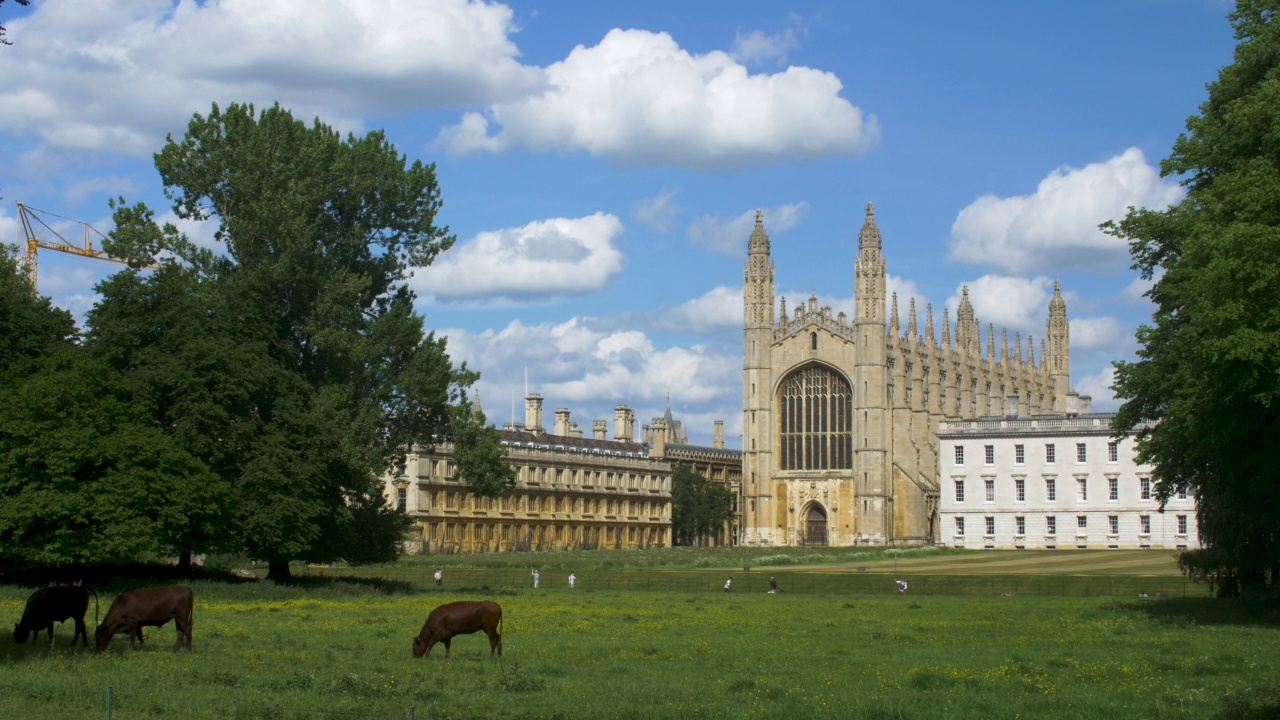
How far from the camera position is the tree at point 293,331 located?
4678 centimetres

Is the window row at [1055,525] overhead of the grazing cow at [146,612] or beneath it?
overhead

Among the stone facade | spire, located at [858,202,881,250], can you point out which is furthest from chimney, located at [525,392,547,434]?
spire, located at [858,202,881,250]

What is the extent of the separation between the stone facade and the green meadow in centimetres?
6553

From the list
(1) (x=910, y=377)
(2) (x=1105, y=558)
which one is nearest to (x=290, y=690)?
(2) (x=1105, y=558)

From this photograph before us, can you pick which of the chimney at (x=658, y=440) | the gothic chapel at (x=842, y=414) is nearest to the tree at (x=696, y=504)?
the chimney at (x=658, y=440)

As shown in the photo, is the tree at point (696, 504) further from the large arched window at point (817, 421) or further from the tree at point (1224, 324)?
the tree at point (1224, 324)

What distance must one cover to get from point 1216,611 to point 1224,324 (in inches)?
505

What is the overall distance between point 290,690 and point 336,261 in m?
35.4

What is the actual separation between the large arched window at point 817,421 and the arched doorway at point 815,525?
3.73m

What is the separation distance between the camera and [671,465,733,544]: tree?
144 meters

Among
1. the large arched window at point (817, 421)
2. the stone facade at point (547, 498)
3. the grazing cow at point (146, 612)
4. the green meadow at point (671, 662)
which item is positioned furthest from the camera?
the large arched window at point (817, 421)

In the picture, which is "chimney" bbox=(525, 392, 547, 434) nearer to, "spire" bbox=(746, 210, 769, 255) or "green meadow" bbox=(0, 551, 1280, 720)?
"spire" bbox=(746, 210, 769, 255)

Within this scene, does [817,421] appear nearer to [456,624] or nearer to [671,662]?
[671,662]

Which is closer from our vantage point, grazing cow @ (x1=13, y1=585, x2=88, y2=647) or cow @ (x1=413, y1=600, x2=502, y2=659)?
grazing cow @ (x1=13, y1=585, x2=88, y2=647)
